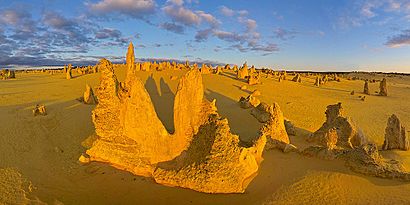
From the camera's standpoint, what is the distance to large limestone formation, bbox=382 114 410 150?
53.1ft

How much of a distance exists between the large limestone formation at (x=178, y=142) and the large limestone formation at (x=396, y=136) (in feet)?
30.2

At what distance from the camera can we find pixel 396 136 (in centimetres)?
1627

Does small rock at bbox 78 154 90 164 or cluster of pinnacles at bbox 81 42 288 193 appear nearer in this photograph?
cluster of pinnacles at bbox 81 42 288 193

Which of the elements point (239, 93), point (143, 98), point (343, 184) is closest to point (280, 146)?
point (343, 184)

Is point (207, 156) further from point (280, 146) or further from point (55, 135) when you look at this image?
point (55, 135)

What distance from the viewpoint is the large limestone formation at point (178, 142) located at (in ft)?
30.5

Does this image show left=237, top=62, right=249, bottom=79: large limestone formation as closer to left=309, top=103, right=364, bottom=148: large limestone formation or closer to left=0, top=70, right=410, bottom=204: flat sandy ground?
left=0, top=70, right=410, bottom=204: flat sandy ground

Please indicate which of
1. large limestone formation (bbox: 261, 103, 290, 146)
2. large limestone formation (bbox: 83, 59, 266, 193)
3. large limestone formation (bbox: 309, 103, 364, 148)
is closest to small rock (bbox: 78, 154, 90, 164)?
large limestone formation (bbox: 83, 59, 266, 193)

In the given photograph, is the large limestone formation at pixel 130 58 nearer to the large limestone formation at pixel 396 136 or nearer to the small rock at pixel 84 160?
the small rock at pixel 84 160

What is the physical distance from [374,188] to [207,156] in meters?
4.85

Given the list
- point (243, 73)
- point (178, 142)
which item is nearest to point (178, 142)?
point (178, 142)

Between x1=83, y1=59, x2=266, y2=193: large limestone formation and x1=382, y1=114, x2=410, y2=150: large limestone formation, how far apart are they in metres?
9.19

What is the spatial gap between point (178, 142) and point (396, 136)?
12.0 m

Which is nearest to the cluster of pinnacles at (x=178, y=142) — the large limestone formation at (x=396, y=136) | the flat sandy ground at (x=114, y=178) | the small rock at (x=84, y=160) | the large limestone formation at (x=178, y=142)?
the large limestone formation at (x=178, y=142)
